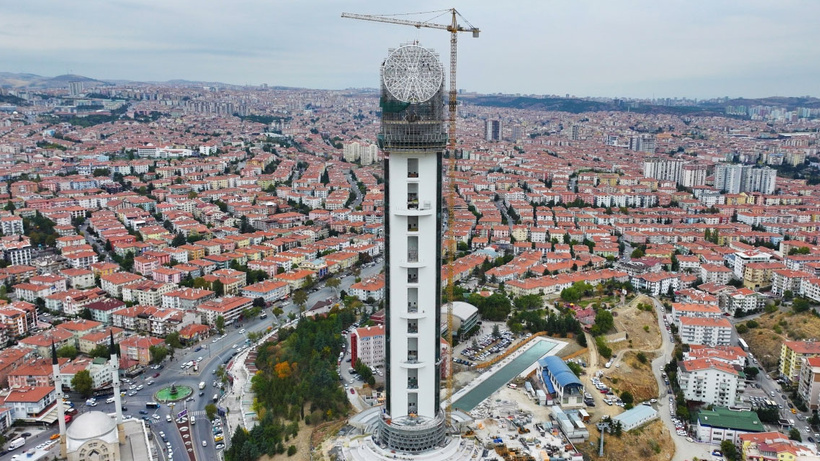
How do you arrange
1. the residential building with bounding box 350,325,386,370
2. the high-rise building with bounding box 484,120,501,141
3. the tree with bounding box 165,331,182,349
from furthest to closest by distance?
the high-rise building with bounding box 484,120,501,141 → the tree with bounding box 165,331,182,349 → the residential building with bounding box 350,325,386,370

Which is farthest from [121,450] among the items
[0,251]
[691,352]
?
[0,251]

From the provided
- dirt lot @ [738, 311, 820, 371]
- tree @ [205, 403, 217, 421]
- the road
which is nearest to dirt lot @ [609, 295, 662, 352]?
dirt lot @ [738, 311, 820, 371]

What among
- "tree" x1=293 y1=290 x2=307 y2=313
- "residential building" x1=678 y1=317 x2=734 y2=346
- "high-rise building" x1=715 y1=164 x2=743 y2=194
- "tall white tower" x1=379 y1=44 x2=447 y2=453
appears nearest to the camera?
"tall white tower" x1=379 y1=44 x2=447 y2=453

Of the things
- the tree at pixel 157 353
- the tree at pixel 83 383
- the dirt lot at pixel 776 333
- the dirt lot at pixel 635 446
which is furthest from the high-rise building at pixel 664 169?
the tree at pixel 83 383

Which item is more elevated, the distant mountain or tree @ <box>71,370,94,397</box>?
the distant mountain

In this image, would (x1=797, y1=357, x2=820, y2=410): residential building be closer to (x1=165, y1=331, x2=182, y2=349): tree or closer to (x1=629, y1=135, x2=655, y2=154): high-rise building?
(x1=165, y1=331, x2=182, y2=349): tree

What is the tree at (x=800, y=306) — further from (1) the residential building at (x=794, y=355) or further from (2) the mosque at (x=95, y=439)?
(2) the mosque at (x=95, y=439)
